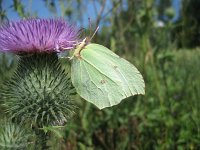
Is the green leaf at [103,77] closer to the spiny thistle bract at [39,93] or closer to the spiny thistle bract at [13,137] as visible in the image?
the spiny thistle bract at [39,93]

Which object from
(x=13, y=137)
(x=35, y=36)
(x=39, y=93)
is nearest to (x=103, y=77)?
(x=39, y=93)

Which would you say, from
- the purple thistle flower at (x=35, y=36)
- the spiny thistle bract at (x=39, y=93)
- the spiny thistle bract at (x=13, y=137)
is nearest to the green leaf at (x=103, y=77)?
the spiny thistle bract at (x=39, y=93)

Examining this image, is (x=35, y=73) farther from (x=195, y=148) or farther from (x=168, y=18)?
(x=168, y=18)

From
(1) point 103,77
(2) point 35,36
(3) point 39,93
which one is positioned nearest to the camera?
(2) point 35,36

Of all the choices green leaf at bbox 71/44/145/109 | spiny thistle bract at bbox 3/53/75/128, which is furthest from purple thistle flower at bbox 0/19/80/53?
green leaf at bbox 71/44/145/109

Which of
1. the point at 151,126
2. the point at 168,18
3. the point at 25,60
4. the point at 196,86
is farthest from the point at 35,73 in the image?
the point at 168,18

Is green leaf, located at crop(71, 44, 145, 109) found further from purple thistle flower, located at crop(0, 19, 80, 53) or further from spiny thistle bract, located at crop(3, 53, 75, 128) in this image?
purple thistle flower, located at crop(0, 19, 80, 53)

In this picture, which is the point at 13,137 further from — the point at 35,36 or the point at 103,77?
the point at 103,77
